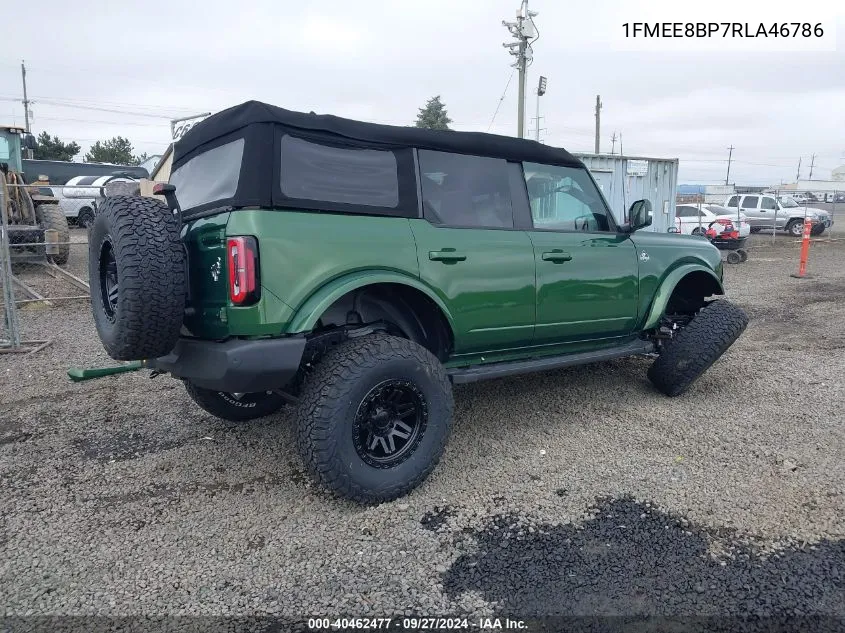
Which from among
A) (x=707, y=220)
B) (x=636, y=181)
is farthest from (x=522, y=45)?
(x=707, y=220)

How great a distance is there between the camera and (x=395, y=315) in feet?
12.4

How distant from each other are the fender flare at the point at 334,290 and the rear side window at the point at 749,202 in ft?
83.2

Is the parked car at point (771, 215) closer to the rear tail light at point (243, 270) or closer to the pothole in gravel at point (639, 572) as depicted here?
the pothole in gravel at point (639, 572)

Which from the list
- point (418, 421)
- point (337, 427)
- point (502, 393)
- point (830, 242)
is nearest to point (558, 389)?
point (502, 393)

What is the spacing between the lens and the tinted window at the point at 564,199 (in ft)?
14.1

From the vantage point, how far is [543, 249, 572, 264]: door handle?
4.05 metres

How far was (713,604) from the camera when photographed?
8.09ft

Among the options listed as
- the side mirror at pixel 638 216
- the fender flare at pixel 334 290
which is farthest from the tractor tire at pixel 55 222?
the side mirror at pixel 638 216

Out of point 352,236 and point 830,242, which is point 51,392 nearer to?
point 352,236

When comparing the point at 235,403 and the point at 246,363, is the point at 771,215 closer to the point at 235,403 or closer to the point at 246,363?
the point at 235,403

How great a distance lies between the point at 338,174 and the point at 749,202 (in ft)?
84.2

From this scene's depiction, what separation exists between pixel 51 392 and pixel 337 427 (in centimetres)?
354

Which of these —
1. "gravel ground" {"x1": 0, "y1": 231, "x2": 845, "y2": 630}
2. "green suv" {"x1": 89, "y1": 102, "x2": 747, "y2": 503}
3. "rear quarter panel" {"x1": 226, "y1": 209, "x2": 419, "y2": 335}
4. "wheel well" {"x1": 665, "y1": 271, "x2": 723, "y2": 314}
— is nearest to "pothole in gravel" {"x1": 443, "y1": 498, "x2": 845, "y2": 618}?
"gravel ground" {"x1": 0, "y1": 231, "x2": 845, "y2": 630}

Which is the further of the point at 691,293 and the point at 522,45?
the point at 522,45
